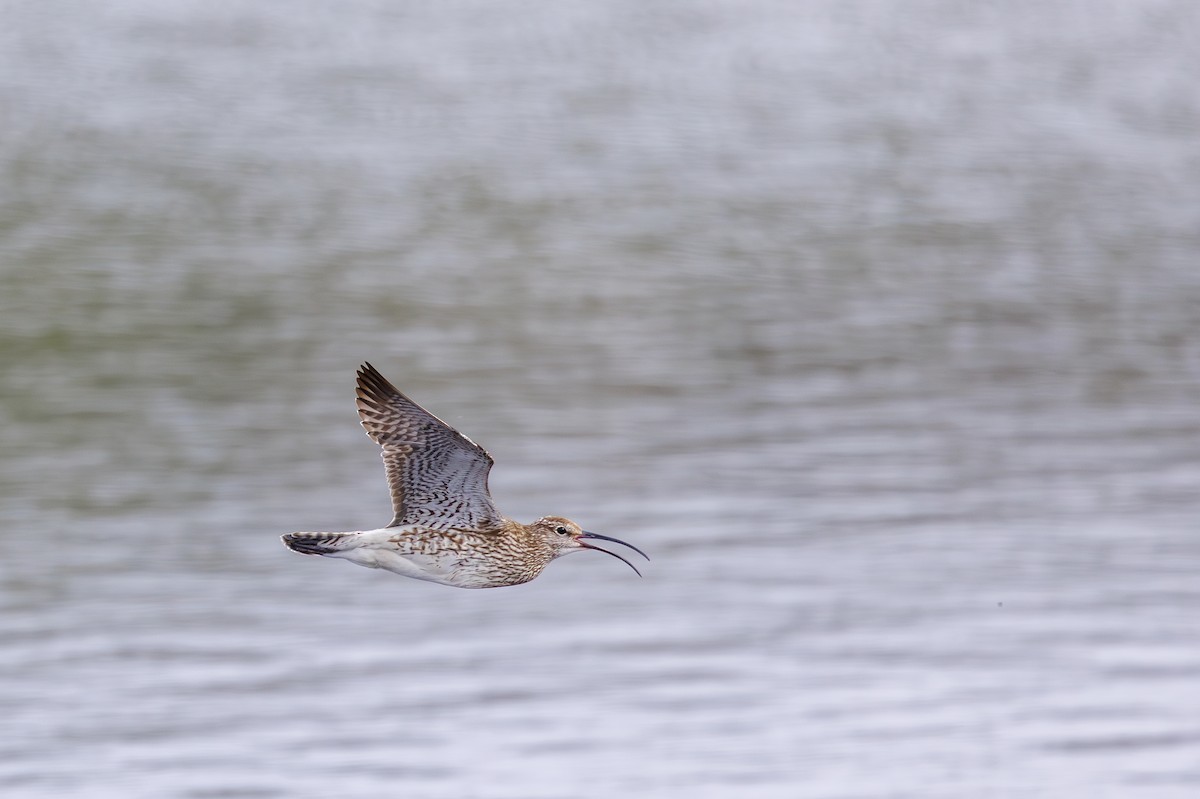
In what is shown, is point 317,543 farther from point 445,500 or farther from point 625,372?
point 625,372

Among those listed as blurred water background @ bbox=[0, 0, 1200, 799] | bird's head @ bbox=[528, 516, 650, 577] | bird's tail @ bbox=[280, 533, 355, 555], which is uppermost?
blurred water background @ bbox=[0, 0, 1200, 799]

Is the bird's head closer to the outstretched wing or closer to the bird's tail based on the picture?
the outstretched wing

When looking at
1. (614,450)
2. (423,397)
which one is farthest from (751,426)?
(423,397)

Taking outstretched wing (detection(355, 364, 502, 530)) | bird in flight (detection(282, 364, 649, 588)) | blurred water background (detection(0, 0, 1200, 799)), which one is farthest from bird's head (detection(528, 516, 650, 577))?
blurred water background (detection(0, 0, 1200, 799))

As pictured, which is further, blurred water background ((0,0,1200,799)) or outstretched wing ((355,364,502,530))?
blurred water background ((0,0,1200,799))

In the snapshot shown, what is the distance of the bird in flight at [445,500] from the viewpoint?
6.43m

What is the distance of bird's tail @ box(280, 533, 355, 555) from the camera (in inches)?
238

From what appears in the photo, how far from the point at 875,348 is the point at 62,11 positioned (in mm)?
22985

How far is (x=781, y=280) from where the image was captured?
2792 centimetres

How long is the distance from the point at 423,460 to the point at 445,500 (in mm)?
164

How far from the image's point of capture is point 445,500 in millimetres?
6637

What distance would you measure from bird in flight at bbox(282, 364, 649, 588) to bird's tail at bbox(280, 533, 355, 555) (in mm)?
225

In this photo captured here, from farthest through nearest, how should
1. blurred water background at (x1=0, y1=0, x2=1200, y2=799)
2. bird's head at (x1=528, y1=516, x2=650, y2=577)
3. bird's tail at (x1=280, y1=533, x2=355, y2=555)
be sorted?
1. blurred water background at (x1=0, y1=0, x2=1200, y2=799)
2. bird's head at (x1=528, y1=516, x2=650, y2=577)
3. bird's tail at (x1=280, y1=533, x2=355, y2=555)

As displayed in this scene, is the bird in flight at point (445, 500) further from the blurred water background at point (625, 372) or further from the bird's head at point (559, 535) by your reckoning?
the blurred water background at point (625, 372)
